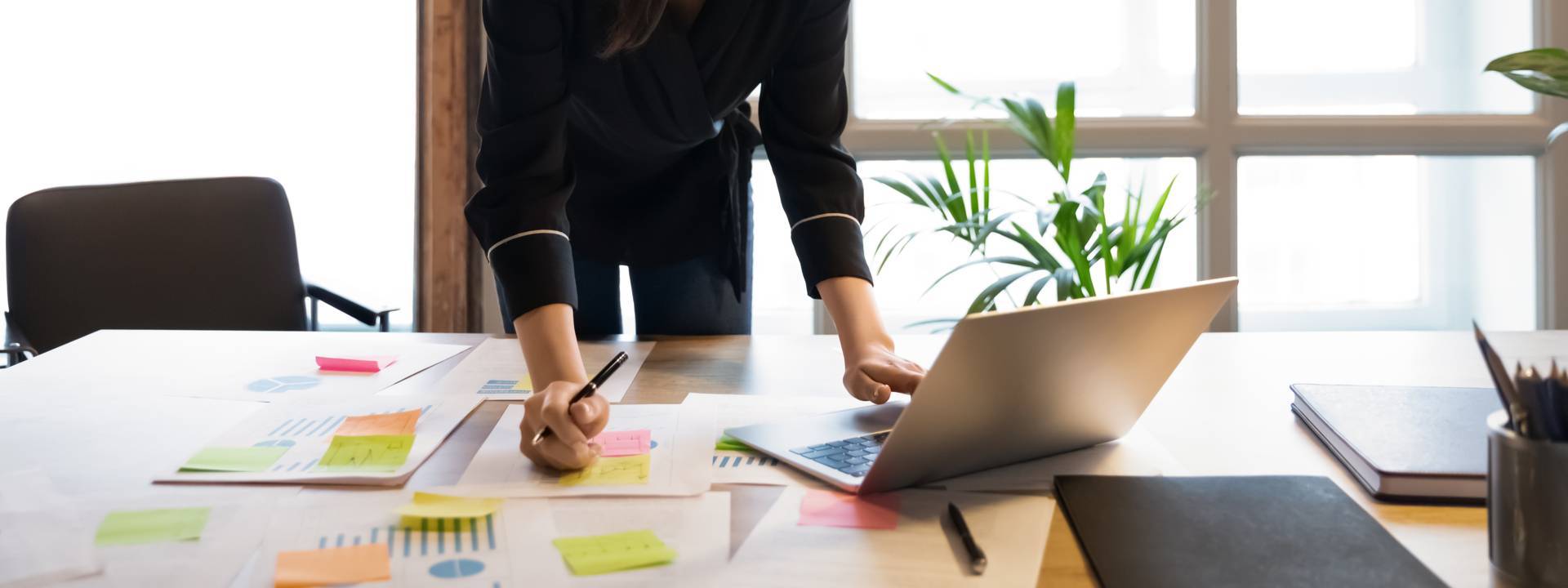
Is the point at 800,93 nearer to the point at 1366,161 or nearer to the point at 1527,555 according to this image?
the point at 1527,555

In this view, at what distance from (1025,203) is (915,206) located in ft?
1.01

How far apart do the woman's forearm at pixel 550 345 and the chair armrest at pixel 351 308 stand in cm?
113

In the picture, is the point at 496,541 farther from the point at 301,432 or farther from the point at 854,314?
the point at 854,314

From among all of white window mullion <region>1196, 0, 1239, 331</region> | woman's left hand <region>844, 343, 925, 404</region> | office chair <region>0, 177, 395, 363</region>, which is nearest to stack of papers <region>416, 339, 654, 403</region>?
woman's left hand <region>844, 343, 925, 404</region>

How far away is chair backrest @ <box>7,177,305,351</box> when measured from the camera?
6.86ft

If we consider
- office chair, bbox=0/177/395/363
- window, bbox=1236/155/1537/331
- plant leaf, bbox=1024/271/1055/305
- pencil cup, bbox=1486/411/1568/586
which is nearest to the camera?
pencil cup, bbox=1486/411/1568/586

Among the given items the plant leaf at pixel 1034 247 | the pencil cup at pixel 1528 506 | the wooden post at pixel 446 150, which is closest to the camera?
the pencil cup at pixel 1528 506

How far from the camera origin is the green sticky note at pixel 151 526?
701mm

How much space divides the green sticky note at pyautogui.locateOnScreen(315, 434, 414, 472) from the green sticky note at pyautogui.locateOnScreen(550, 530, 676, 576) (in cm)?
24

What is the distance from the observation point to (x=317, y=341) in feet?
4.97

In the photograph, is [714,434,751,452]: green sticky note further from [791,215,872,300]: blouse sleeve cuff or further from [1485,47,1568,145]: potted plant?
[1485,47,1568,145]: potted plant

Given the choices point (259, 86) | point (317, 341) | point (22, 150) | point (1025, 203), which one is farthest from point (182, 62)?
point (1025, 203)

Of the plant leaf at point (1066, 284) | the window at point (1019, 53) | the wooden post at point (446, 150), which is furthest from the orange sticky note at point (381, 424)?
the window at point (1019, 53)

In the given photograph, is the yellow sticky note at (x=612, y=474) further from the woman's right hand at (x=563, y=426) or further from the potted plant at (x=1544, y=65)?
the potted plant at (x=1544, y=65)
